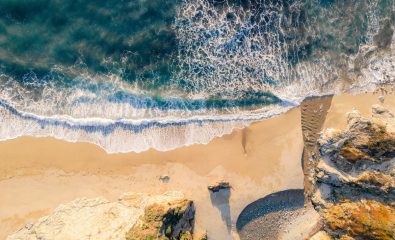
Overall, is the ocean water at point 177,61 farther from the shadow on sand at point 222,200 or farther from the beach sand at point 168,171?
the shadow on sand at point 222,200

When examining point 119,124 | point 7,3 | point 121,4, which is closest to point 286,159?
point 119,124

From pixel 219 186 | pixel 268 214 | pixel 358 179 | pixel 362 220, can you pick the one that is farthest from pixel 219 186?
pixel 362 220

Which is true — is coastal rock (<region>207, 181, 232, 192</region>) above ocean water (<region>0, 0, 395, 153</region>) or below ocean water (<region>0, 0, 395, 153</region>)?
below

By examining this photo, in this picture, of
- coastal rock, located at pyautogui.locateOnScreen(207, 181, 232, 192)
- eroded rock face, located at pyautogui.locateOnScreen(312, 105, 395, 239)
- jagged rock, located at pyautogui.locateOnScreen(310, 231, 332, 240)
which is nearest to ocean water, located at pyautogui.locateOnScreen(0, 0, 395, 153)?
coastal rock, located at pyautogui.locateOnScreen(207, 181, 232, 192)

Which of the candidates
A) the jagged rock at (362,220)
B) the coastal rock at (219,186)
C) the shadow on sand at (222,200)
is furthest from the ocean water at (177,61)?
the jagged rock at (362,220)

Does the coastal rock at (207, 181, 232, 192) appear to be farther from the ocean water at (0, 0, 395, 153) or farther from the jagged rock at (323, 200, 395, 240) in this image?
the jagged rock at (323, 200, 395, 240)

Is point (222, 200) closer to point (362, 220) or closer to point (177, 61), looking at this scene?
point (362, 220)

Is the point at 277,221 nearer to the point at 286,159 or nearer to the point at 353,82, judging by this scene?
the point at 286,159

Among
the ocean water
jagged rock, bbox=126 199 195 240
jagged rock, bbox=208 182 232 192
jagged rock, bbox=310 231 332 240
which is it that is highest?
the ocean water
